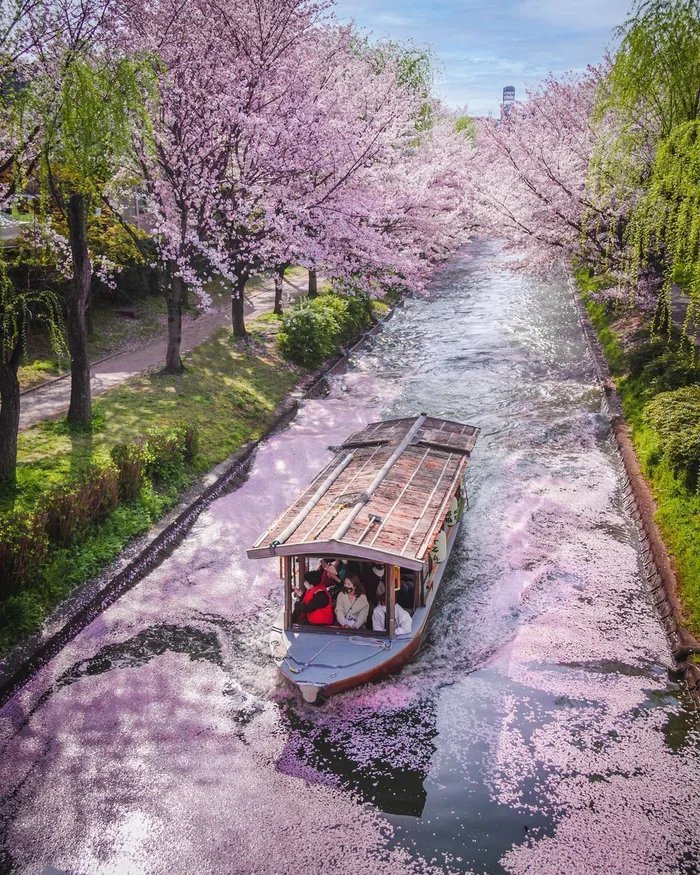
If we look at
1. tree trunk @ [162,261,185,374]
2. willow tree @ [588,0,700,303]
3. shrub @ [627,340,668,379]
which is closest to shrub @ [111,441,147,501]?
tree trunk @ [162,261,185,374]

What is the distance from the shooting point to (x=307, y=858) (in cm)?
794

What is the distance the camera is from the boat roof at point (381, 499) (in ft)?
34.4

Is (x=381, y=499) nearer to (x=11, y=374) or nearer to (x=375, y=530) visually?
(x=375, y=530)

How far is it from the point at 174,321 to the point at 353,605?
1326cm

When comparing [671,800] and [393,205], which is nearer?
[671,800]

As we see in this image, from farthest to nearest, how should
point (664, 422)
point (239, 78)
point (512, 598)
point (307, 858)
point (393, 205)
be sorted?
point (393, 205) → point (239, 78) → point (664, 422) → point (512, 598) → point (307, 858)

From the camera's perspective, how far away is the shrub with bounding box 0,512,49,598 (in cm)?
1120

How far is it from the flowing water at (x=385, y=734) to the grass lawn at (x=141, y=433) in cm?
98

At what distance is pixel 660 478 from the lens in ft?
52.5

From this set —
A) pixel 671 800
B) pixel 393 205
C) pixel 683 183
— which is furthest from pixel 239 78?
pixel 671 800

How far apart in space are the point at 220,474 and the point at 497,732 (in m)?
9.86

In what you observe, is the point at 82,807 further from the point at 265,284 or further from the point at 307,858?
the point at 265,284

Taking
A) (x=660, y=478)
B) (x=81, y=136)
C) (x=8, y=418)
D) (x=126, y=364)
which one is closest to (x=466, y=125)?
(x=126, y=364)

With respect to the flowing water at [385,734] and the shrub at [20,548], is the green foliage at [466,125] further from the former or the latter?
the shrub at [20,548]
